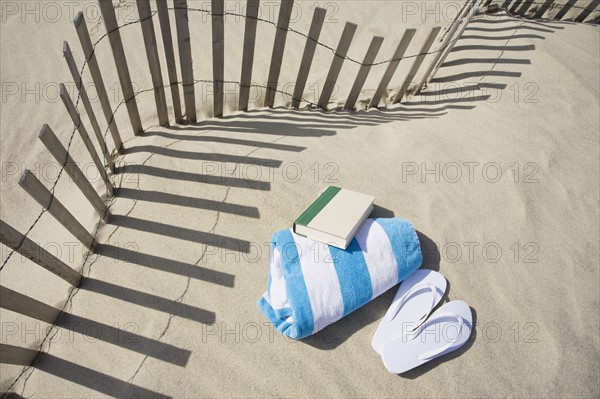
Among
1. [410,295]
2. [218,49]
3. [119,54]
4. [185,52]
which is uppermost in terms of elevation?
[218,49]

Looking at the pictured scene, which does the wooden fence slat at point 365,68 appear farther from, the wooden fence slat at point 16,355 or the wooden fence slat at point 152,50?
the wooden fence slat at point 16,355

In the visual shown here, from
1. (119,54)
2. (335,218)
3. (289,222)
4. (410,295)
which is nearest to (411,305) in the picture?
(410,295)

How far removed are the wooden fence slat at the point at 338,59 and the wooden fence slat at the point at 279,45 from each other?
0.48 m

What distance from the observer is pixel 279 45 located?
3.15 m

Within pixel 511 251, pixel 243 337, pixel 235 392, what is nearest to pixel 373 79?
pixel 511 251

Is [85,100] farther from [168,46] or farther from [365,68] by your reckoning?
[365,68]

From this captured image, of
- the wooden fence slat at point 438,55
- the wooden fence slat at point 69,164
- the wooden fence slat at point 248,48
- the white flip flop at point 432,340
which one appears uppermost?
the wooden fence slat at point 438,55

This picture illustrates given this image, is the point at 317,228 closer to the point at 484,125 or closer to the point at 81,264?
the point at 81,264

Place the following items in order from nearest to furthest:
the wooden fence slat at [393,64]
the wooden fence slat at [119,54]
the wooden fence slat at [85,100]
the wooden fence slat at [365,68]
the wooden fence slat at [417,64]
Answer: the wooden fence slat at [85,100]
the wooden fence slat at [119,54]
the wooden fence slat at [365,68]
the wooden fence slat at [393,64]
the wooden fence slat at [417,64]

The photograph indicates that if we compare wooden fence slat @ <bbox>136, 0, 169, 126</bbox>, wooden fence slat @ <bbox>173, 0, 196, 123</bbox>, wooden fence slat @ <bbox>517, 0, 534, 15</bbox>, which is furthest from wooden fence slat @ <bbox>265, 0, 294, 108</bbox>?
wooden fence slat @ <bbox>517, 0, 534, 15</bbox>

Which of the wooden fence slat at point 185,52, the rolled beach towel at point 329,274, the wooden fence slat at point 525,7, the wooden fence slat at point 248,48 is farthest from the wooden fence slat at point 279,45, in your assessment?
the wooden fence slat at point 525,7

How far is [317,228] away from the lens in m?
2.19

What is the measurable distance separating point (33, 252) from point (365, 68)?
2.96 m

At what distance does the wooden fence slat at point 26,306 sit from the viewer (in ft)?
5.59
